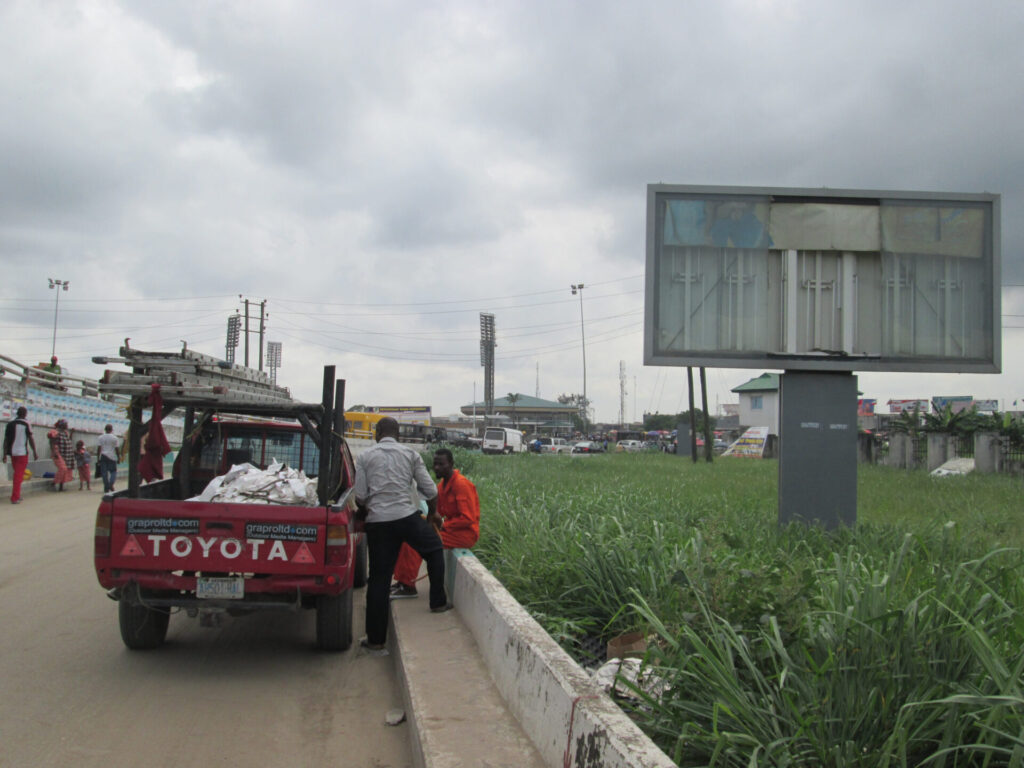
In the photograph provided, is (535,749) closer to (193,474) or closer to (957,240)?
(193,474)

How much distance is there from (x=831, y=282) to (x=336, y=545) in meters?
6.20

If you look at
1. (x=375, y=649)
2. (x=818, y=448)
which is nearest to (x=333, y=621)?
(x=375, y=649)

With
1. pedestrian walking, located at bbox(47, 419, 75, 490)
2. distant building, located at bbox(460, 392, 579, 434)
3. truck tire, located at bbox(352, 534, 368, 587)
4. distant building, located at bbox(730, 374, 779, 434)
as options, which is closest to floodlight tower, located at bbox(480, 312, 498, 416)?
distant building, located at bbox(730, 374, 779, 434)

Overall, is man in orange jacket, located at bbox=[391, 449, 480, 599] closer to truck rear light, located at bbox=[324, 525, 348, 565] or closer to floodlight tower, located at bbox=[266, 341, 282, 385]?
truck rear light, located at bbox=[324, 525, 348, 565]

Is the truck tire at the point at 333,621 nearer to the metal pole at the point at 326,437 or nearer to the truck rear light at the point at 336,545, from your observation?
the truck rear light at the point at 336,545

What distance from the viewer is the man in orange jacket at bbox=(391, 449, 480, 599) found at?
25.3ft

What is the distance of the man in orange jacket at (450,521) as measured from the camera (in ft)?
25.3

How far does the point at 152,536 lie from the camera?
5836 millimetres

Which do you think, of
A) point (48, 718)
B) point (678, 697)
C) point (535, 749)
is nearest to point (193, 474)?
point (48, 718)

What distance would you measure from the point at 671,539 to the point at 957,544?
7.11 ft

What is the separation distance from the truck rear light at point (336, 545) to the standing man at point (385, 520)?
56 cm

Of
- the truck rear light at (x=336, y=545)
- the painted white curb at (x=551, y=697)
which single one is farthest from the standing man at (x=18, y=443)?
the painted white curb at (x=551, y=697)

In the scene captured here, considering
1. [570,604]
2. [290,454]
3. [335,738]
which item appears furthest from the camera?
[290,454]

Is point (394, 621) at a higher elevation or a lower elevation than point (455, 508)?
lower
